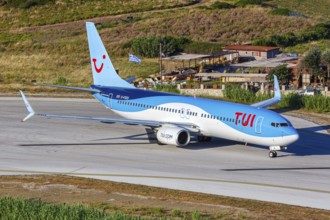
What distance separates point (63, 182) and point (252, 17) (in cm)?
11340

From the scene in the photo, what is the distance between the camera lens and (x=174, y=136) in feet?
176

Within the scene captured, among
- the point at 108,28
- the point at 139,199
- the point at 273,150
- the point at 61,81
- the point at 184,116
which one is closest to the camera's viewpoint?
the point at 139,199

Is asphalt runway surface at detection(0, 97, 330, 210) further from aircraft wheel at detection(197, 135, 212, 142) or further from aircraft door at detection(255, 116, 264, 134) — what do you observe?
aircraft door at detection(255, 116, 264, 134)

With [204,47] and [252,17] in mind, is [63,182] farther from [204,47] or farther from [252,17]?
[252,17]

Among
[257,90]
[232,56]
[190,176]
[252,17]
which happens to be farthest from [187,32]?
[190,176]

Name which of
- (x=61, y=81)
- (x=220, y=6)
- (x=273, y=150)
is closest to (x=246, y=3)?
(x=220, y=6)

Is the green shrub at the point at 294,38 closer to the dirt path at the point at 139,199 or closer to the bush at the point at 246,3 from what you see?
the bush at the point at 246,3

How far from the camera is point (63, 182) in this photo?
44438mm

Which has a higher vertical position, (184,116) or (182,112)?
(182,112)

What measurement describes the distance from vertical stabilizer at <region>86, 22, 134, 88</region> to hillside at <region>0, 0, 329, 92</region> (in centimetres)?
3307

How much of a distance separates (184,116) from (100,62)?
1213cm

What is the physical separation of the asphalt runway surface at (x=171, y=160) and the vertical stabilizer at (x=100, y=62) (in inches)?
167

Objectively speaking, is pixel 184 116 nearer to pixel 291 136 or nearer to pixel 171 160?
pixel 171 160

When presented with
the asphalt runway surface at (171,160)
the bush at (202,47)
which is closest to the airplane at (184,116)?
the asphalt runway surface at (171,160)
